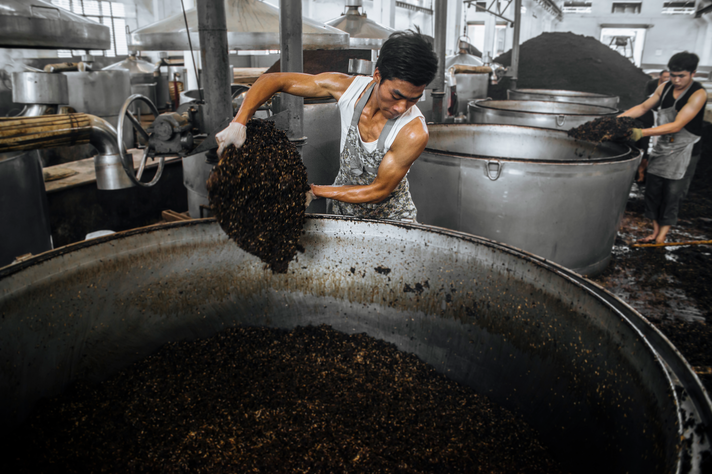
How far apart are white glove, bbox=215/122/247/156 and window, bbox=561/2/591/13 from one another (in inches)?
1084

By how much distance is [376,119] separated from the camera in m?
1.87

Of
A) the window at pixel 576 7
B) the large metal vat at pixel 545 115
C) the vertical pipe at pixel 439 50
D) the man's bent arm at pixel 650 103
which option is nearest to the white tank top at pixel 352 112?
the large metal vat at pixel 545 115

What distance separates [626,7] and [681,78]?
24.8 metres

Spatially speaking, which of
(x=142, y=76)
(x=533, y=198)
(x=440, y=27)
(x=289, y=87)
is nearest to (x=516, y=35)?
(x=440, y=27)

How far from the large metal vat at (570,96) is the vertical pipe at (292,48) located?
4.56 meters

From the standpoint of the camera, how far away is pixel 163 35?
368 centimetres

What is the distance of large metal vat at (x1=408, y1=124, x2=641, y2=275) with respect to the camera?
2.54m

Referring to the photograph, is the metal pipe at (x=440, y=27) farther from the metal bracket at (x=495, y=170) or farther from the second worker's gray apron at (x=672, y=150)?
the metal bracket at (x=495, y=170)

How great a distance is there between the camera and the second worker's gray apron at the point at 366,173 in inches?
73.3

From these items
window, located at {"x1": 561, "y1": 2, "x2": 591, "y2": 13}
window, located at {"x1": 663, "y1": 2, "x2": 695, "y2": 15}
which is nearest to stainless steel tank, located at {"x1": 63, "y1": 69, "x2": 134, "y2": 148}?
window, located at {"x1": 561, "y1": 2, "x2": 591, "y2": 13}

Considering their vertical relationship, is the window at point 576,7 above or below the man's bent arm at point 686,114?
above

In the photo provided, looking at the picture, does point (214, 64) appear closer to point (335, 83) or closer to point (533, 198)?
point (335, 83)

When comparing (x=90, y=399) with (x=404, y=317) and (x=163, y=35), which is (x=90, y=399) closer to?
(x=404, y=317)

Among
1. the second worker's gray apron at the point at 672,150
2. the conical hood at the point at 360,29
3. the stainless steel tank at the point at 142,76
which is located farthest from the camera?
the stainless steel tank at the point at 142,76
